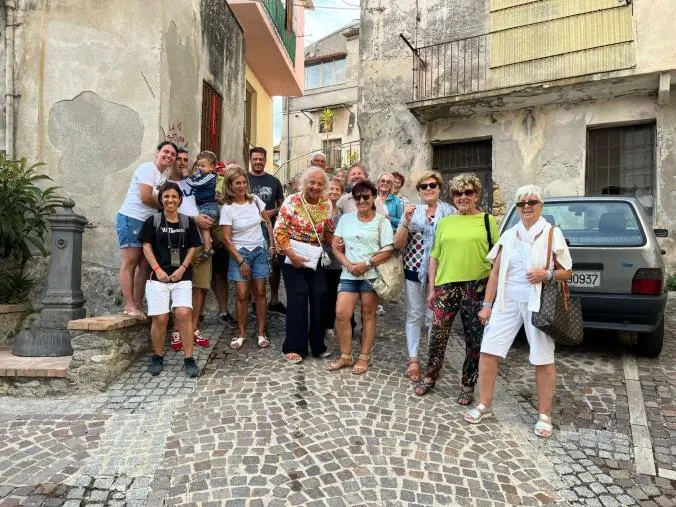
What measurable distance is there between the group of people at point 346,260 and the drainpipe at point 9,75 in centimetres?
239

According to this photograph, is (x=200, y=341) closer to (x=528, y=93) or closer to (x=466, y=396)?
(x=466, y=396)

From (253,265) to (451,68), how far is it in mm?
8715

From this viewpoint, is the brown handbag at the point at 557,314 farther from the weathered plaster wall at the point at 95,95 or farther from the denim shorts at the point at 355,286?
the weathered plaster wall at the point at 95,95

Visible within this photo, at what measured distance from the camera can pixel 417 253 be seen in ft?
13.8

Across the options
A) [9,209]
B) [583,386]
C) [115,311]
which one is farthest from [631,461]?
[9,209]

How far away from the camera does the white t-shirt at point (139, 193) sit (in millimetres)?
4418

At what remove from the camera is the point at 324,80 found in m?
24.3

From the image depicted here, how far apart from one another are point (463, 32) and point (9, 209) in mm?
10134

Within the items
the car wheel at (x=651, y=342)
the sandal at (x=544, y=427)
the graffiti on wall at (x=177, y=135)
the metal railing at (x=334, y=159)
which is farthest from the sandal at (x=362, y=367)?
the metal railing at (x=334, y=159)

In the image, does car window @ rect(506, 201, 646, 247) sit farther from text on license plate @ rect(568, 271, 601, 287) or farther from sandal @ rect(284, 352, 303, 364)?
sandal @ rect(284, 352, 303, 364)

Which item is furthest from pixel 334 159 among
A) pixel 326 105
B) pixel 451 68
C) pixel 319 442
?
pixel 319 442

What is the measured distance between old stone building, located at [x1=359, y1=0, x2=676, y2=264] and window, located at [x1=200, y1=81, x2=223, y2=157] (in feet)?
17.2

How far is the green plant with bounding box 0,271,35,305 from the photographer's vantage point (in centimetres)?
559

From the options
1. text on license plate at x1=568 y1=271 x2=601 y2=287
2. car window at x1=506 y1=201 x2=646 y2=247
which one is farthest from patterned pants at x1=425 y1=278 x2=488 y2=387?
car window at x1=506 y1=201 x2=646 y2=247
